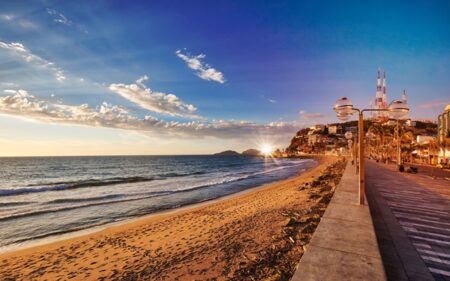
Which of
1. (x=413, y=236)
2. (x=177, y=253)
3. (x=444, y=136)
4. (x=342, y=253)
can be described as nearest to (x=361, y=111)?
(x=413, y=236)

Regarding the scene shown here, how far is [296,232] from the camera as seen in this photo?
823 cm

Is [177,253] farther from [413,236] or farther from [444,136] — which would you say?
[444,136]

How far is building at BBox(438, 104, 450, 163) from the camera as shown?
163ft

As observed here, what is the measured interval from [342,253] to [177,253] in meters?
6.24

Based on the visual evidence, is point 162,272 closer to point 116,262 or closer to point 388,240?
point 116,262

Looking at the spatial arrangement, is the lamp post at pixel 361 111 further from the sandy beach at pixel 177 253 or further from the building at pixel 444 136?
the building at pixel 444 136

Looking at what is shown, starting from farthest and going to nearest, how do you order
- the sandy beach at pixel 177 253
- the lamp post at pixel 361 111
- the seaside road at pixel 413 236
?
1. the sandy beach at pixel 177 253
2. the lamp post at pixel 361 111
3. the seaside road at pixel 413 236

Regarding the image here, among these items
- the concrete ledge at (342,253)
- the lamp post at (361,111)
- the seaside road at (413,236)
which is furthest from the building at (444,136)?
the concrete ledge at (342,253)

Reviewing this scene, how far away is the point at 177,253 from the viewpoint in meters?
8.75

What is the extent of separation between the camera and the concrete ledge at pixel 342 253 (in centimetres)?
343

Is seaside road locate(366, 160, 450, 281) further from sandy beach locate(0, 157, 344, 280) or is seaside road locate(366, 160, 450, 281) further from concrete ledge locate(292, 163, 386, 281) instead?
sandy beach locate(0, 157, 344, 280)

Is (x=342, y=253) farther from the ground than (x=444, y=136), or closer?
closer

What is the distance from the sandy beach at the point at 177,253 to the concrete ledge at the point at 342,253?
116cm

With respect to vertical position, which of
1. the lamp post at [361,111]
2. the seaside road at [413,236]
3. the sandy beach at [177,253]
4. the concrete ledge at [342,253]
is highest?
the lamp post at [361,111]
